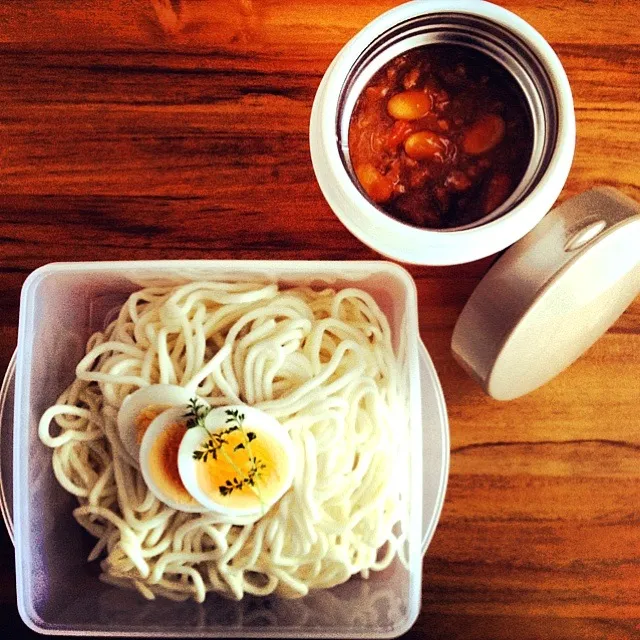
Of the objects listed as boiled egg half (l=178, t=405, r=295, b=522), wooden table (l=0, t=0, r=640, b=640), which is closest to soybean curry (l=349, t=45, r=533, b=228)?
wooden table (l=0, t=0, r=640, b=640)

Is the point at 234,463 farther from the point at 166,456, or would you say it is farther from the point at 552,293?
the point at 552,293

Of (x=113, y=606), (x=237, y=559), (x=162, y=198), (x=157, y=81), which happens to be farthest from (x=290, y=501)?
(x=157, y=81)

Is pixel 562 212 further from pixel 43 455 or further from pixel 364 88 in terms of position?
pixel 43 455

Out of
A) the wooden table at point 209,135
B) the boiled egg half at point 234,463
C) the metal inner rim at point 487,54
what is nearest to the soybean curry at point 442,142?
the metal inner rim at point 487,54

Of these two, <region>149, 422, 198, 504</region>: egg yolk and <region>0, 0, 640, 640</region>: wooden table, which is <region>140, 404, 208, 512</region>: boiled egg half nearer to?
<region>149, 422, 198, 504</region>: egg yolk

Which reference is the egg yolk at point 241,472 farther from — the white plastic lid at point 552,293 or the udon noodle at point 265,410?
the white plastic lid at point 552,293

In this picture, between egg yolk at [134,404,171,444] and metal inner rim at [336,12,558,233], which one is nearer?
metal inner rim at [336,12,558,233]

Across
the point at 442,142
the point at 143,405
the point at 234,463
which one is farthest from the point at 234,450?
the point at 442,142
